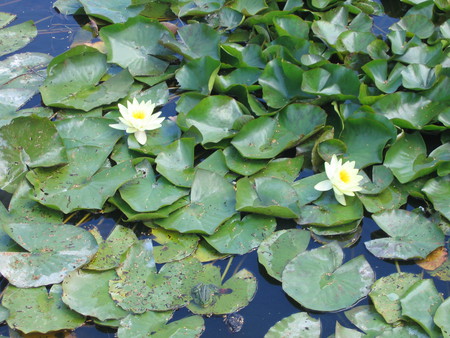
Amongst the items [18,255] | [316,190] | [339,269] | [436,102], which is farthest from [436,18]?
[18,255]

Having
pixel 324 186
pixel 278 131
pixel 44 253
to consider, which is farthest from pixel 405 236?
pixel 44 253

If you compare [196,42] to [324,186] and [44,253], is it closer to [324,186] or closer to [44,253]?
[324,186]

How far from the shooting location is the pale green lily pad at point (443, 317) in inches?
80.1

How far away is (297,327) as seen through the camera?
83.0 inches

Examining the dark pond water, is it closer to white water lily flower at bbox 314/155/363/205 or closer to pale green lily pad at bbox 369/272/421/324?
pale green lily pad at bbox 369/272/421/324

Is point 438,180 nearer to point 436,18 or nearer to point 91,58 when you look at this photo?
point 436,18

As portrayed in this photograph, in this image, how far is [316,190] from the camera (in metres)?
2.63

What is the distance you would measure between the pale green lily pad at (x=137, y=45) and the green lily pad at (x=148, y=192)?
93 cm

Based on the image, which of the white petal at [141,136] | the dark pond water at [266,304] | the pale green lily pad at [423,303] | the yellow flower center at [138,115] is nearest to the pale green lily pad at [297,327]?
the dark pond water at [266,304]

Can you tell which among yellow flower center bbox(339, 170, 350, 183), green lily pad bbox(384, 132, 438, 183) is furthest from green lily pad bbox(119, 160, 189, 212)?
green lily pad bbox(384, 132, 438, 183)

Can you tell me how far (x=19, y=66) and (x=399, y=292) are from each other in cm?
279

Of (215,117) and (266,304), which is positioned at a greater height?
(215,117)

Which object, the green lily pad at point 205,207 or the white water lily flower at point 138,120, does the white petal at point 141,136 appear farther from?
the green lily pad at point 205,207

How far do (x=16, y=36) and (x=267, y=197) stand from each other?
2401mm
